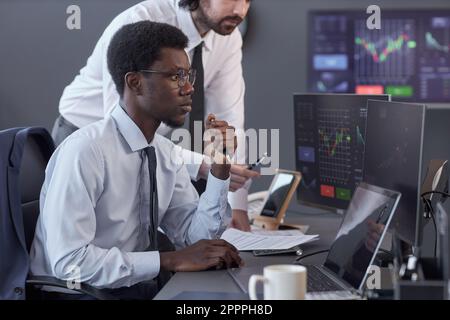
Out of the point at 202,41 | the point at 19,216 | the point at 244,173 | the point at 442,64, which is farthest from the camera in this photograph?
the point at 442,64

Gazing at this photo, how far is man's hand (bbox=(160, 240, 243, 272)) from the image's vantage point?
1.67m

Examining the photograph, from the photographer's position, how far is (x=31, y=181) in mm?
1953

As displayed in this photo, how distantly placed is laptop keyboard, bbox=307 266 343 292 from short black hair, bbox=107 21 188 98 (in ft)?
2.25

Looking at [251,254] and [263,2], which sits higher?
[263,2]

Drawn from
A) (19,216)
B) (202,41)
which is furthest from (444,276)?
(202,41)

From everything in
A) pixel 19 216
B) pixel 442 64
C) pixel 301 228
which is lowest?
pixel 301 228

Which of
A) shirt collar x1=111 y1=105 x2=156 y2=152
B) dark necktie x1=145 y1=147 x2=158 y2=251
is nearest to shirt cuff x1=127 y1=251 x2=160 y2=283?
dark necktie x1=145 y1=147 x2=158 y2=251

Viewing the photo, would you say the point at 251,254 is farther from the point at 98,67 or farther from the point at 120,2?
the point at 120,2

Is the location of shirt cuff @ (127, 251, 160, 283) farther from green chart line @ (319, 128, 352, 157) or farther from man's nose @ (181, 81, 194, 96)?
green chart line @ (319, 128, 352, 157)

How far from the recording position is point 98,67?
2.65 metres

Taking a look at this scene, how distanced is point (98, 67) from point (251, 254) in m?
1.05

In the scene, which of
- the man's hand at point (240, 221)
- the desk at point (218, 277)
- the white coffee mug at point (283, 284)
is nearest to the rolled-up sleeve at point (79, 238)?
the desk at point (218, 277)

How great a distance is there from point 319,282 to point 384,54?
10.3 feet

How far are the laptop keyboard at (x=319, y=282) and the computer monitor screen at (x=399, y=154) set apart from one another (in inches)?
8.5
